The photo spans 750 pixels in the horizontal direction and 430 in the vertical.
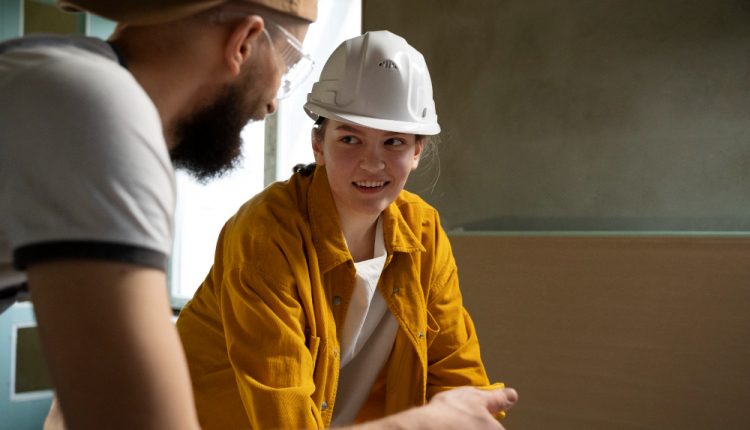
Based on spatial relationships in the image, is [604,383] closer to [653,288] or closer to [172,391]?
[653,288]

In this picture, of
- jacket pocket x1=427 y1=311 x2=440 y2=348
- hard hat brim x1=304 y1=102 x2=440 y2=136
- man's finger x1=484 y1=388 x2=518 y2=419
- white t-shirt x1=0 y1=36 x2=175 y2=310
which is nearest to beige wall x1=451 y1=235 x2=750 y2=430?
jacket pocket x1=427 y1=311 x2=440 y2=348

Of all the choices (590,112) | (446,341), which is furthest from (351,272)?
Result: (590,112)

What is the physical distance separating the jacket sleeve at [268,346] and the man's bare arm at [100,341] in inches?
32.5

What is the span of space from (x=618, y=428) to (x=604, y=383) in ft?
0.51

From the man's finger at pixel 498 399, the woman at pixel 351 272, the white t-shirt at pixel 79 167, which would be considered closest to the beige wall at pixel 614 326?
the woman at pixel 351 272

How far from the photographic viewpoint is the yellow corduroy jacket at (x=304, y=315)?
153cm

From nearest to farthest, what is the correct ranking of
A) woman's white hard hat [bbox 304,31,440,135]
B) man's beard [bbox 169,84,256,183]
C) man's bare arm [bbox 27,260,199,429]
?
man's bare arm [bbox 27,260,199,429] < man's beard [bbox 169,84,256,183] < woman's white hard hat [bbox 304,31,440,135]

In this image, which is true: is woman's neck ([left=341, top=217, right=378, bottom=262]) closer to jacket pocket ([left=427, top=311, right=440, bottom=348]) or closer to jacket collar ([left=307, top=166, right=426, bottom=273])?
jacket collar ([left=307, top=166, right=426, bottom=273])

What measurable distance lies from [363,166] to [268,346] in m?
0.53

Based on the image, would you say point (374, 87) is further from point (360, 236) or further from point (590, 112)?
point (590, 112)

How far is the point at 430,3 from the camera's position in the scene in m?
3.64

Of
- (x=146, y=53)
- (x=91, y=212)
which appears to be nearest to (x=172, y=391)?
(x=91, y=212)

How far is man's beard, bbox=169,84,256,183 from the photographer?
100cm

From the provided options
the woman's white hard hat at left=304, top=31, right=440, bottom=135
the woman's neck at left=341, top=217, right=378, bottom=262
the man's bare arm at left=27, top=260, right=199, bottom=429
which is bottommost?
the woman's neck at left=341, top=217, right=378, bottom=262
